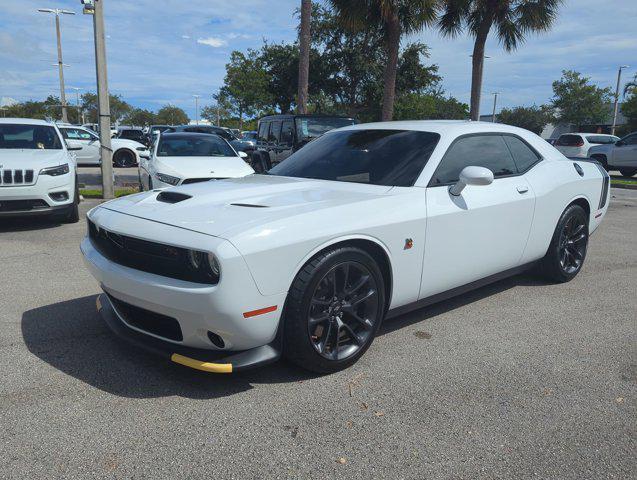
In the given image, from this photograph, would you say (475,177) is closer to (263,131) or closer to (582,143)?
(263,131)

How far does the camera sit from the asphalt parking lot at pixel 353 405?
2.35 m

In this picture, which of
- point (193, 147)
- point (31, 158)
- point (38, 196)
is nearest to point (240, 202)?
point (38, 196)

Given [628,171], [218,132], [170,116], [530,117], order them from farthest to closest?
[170,116]
[530,117]
[218,132]
[628,171]

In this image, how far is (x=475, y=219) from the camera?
3.83 m

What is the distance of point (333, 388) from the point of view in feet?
9.94

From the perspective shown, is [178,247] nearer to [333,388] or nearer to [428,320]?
[333,388]

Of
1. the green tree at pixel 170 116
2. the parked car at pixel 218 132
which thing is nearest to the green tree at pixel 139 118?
the green tree at pixel 170 116

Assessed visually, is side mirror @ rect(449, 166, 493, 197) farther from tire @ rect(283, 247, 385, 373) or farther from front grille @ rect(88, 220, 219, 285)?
front grille @ rect(88, 220, 219, 285)

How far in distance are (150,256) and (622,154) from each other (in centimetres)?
2044

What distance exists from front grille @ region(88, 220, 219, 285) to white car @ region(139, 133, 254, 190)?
4.98 meters

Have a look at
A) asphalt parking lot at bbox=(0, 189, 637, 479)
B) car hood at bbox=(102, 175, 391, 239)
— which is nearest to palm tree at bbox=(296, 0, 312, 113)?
car hood at bbox=(102, 175, 391, 239)

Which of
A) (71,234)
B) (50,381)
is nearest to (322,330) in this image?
(50,381)

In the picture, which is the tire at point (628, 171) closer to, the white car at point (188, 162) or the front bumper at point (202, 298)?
the white car at point (188, 162)

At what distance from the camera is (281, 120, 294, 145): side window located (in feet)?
41.9
